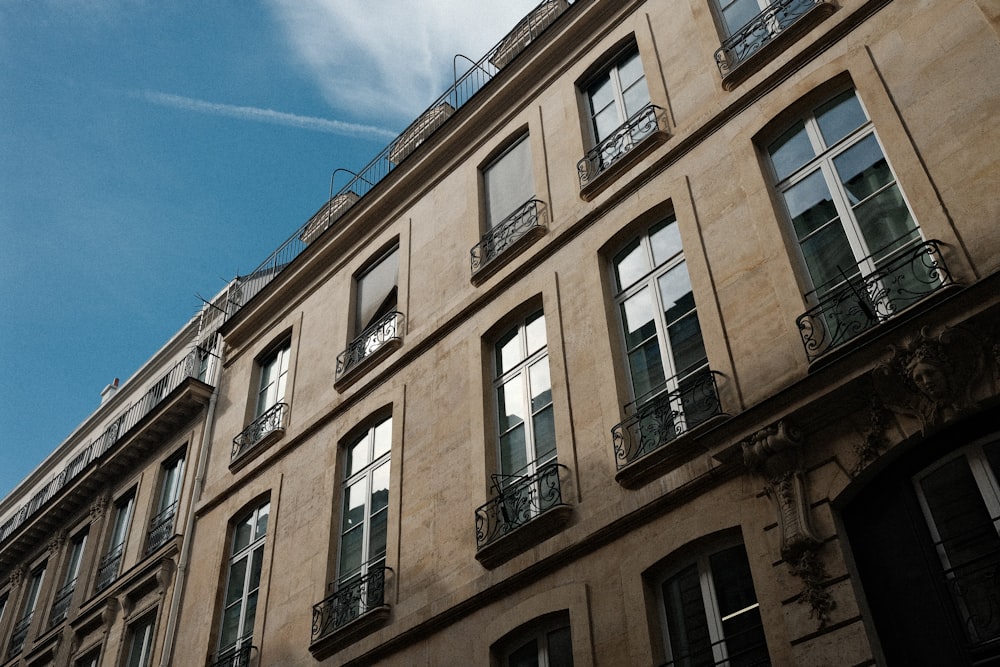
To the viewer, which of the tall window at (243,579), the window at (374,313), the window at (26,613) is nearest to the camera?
the tall window at (243,579)

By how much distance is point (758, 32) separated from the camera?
10.9 meters

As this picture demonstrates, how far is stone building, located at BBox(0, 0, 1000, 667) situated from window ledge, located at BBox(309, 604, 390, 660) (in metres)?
0.05

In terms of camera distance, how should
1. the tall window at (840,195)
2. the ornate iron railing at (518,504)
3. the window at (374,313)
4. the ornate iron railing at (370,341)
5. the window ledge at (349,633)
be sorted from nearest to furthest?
1. the tall window at (840,195)
2. the ornate iron railing at (518,504)
3. the window ledge at (349,633)
4. the ornate iron railing at (370,341)
5. the window at (374,313)

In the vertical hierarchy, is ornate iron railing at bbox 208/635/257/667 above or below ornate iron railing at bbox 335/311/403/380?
below

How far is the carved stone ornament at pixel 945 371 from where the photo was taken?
7.07 metres

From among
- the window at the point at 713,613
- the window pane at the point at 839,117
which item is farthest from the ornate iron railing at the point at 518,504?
the window pane at the point at 839,117

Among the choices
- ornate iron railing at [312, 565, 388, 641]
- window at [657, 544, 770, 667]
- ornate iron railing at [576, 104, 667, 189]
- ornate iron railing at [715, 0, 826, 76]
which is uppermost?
ornate iron railing at [715, 0, 826, 76]

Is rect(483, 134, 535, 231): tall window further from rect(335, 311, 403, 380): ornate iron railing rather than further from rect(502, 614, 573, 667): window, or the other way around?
rect(502, 614, 573, 667): window

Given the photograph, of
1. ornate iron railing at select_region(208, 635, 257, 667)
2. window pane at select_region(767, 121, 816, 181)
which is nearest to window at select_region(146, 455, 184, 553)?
ornate iron railing at select_region(208, 635, 257, 667)

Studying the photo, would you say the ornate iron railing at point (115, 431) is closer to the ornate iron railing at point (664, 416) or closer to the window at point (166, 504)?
the window at point (166, 504)

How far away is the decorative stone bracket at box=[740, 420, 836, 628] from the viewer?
7.16m

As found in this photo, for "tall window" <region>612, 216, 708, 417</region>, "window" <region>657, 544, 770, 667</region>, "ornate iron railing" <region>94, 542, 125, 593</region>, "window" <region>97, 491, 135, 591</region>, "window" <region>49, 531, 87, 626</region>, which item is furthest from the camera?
"window" <region>49, 531, 87, 626</region>

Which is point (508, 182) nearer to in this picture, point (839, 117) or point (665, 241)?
point (665, 241)

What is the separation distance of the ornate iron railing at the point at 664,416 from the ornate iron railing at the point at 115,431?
10.9 metres
